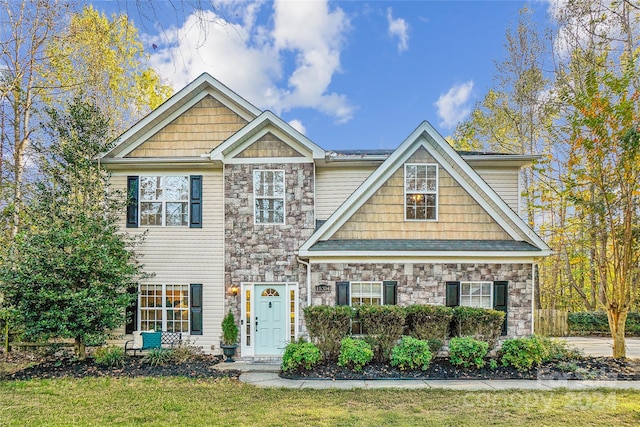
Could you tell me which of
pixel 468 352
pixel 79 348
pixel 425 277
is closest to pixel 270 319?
pixel 425 277

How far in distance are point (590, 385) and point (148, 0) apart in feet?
32.5

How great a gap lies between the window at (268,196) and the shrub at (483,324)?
5.56 m

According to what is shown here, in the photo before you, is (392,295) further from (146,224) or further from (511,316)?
(146,224)

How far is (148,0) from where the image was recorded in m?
2.76

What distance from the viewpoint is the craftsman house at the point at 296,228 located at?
968 centimetres

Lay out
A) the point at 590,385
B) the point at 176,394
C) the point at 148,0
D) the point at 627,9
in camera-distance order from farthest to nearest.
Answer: the point at 627,9 < the point at 590,385 < the point at 176,394 < the point at 148,0

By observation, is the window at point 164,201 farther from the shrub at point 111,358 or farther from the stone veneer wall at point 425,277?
the stone veneer wall at point 425,277

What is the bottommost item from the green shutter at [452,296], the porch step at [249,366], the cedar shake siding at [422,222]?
Answer: the porch step at [249,366]

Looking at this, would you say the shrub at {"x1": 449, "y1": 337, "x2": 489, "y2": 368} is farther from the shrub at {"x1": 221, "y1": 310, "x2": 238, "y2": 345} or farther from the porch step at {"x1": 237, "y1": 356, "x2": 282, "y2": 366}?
the shrub at {"x1": 221, "y1": 310, "x2": 238, "y2": 345}

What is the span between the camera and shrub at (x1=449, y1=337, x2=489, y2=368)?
326 inches

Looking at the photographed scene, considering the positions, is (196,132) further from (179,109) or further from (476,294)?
(476,294)

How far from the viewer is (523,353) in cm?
827

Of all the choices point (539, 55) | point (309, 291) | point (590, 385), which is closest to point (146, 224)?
point (309, 291)

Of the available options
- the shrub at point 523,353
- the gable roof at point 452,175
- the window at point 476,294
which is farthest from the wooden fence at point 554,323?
the shrub at point 523,353
